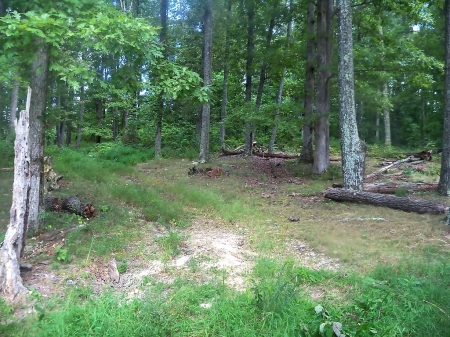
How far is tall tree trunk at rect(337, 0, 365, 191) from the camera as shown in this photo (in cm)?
959

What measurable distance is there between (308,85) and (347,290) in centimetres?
1091

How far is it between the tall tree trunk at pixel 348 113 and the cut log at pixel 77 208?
6.45m

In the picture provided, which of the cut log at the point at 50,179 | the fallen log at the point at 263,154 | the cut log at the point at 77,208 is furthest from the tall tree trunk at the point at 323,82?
the cut log at the point at 50,179

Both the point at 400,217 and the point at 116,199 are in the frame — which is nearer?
the point at 400,217

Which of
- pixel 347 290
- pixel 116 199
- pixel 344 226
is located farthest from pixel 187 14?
pixel 347 290

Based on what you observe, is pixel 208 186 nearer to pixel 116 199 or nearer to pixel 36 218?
pixel 116 199

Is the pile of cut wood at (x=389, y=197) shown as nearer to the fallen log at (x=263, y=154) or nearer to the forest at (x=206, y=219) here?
the forest at (x=206, y=219)

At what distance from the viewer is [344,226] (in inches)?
297

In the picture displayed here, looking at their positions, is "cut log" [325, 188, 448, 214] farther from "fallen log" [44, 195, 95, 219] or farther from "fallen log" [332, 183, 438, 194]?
"fallen log" [44, 195, 95, 219]

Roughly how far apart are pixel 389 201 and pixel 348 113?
2574 millimetres

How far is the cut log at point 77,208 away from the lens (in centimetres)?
772

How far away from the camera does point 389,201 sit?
8523 millimetres

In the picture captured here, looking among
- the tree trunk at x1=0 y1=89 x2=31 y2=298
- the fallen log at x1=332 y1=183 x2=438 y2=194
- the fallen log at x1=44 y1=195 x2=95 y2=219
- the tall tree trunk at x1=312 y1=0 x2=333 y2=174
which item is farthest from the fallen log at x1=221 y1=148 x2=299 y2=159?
the tree trunk at x1=0 y1=89 x2=31 y2=298

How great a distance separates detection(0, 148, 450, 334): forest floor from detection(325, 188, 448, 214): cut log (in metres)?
0.19
